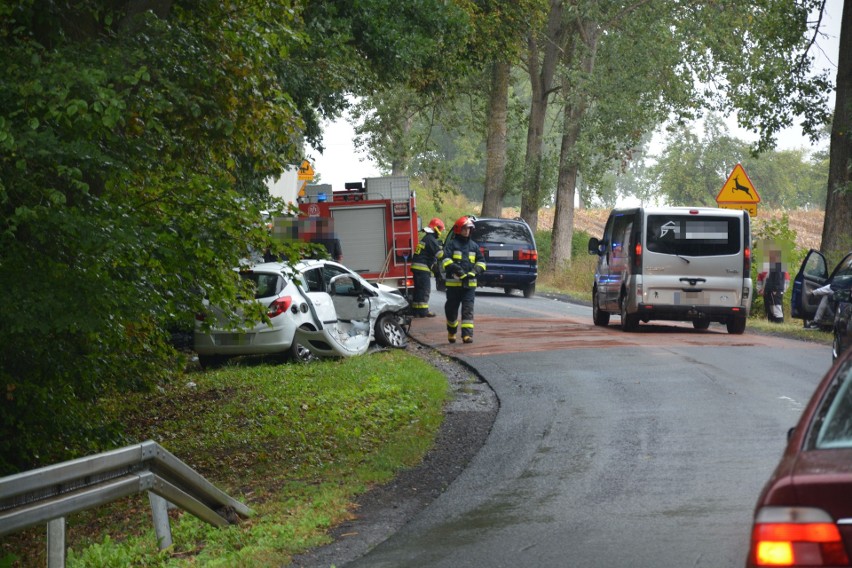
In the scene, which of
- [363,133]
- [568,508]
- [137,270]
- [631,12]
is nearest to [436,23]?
[137,270]

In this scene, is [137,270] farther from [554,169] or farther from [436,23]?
[554,169]

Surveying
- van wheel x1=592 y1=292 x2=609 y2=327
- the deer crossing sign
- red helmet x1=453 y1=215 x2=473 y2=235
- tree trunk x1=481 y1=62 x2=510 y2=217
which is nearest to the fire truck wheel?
red helmet x1=453 y1=215 x2=473 y2=235

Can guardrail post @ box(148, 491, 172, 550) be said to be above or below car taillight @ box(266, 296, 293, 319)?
below

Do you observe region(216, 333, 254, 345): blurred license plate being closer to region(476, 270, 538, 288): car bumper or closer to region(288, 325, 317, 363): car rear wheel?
region(288, 325, 317, 363): car rear wheel

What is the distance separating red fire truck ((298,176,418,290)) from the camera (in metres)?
25.7

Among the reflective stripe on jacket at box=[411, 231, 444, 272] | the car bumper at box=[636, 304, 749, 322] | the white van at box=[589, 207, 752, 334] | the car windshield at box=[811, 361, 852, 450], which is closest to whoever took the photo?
the car windshield at box=[811, 361, 852, 450]

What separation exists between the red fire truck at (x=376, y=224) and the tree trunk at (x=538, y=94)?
58.9 ft

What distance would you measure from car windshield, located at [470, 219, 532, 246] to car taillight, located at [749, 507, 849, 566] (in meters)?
28.9

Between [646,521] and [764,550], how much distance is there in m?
3.84

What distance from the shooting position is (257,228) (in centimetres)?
1012

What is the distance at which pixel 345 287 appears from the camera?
18547 millimetres

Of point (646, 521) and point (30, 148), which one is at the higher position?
A: point (30, 148)

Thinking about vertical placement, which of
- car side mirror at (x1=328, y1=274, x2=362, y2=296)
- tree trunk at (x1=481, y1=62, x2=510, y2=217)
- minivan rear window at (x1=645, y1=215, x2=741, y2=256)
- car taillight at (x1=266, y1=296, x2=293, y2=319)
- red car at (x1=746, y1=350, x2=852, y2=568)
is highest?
tree trunk at (x1=481, y1=62, x2=510, y2=217)

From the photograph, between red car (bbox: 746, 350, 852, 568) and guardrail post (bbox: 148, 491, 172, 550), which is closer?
red car (bbox: 746, 350, 852, 568)
